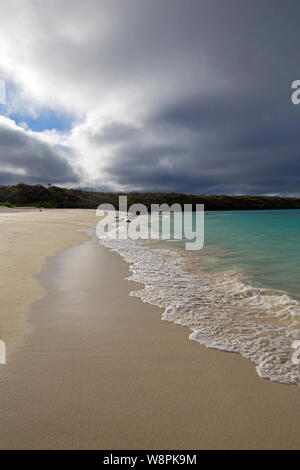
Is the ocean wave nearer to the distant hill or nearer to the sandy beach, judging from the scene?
the sandy beach

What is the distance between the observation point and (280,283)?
580 cm

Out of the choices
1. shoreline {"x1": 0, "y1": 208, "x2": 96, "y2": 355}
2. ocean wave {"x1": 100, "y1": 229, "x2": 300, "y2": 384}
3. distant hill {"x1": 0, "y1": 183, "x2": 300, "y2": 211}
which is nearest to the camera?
ocean wave {"x1": 100, "y1": 229, "x2": 300, "y2": 384}

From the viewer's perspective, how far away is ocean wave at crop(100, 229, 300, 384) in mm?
2863

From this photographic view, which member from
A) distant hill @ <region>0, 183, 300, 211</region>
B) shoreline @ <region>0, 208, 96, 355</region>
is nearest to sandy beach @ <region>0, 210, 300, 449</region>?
shoreline @ <region>0, 208, 96, 355</region>

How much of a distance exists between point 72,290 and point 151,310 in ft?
5.60

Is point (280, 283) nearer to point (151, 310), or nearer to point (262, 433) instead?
point (151, 310)

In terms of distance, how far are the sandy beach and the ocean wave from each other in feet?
0.65

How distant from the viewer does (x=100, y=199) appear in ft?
275

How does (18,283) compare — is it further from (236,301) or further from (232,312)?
(236,301)

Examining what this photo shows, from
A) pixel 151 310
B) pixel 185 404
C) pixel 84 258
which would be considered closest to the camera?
pixel 185 404

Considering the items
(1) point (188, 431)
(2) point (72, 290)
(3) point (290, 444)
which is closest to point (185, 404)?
(1) point (188, 431)

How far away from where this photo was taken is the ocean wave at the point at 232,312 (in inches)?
113
